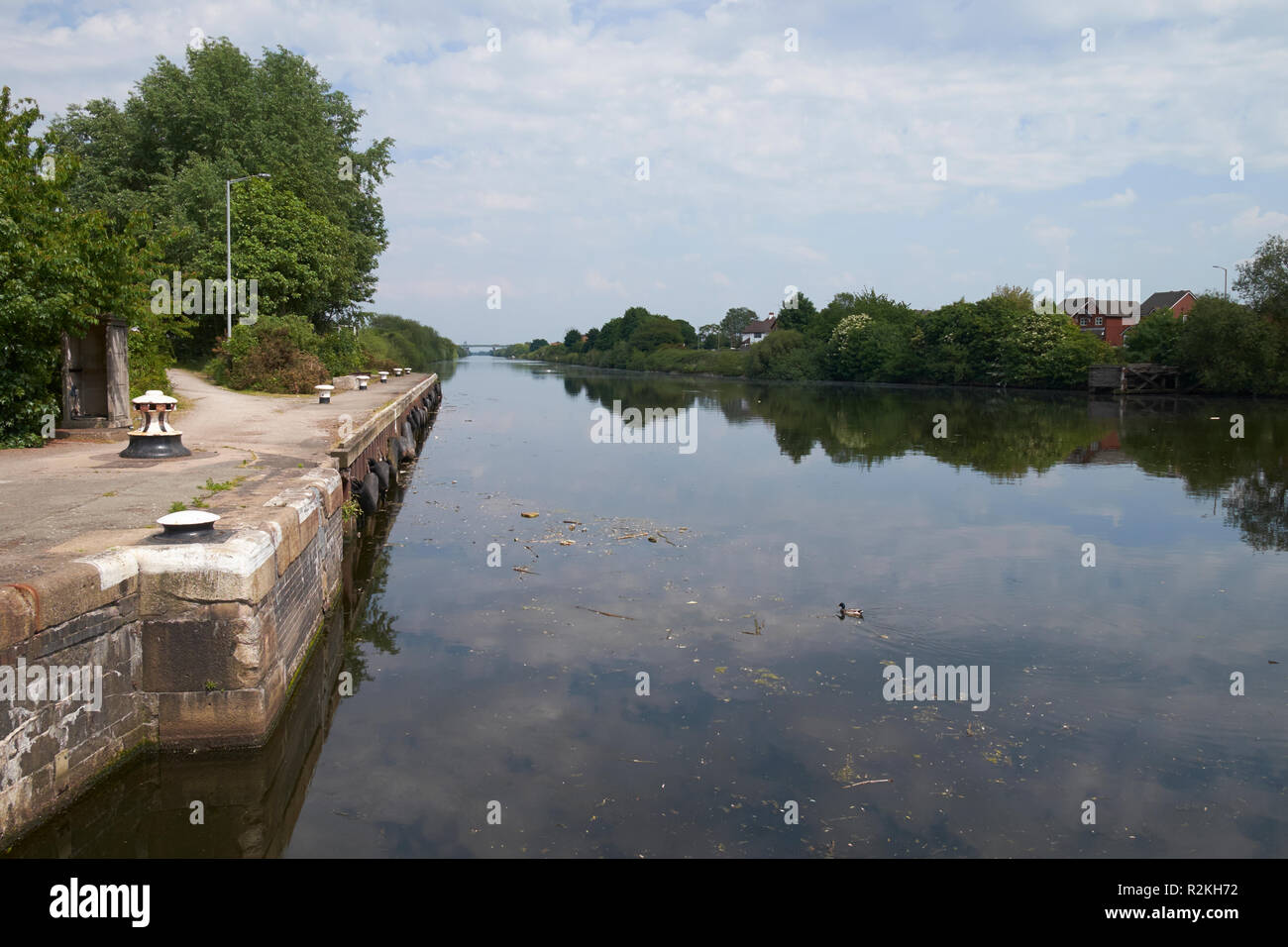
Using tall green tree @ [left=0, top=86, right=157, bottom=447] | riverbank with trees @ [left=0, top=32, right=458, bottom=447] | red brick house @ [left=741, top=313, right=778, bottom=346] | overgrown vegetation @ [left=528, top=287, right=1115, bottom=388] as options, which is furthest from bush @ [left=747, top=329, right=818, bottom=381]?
tall green tree @ [left=0, top=86, right=157, bottom=447]

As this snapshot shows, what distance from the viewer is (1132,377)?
59469 mm

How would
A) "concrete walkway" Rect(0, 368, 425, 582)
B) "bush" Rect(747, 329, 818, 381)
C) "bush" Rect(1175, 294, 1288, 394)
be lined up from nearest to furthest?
"concrete walkway" Rect(0, 368, 425, 582)
"bush" Rect(1175, 294, 1288, 394)
"bush" Rect(747, 329, 818, 381)

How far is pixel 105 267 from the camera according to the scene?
14539mm

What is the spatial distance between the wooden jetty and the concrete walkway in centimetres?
5355

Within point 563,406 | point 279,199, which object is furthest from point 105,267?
point 563,406

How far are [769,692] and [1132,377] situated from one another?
2375 inches

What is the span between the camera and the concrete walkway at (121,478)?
705 centimetres

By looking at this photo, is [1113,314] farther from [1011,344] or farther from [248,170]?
[248,170]

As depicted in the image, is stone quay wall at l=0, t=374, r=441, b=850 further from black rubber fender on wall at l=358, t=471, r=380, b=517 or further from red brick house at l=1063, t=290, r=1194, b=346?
red brick house at l=1063, t=290, r=1194, b=346

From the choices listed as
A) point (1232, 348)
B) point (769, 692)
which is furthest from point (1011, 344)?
point (769, 692)

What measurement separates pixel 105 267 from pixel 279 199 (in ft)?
76.6

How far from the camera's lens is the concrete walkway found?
23.1 ft
